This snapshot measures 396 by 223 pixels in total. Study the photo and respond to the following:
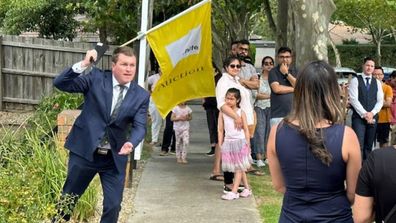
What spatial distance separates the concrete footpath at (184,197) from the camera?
7.18 meters

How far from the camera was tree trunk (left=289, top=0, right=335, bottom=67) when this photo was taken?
353 inches

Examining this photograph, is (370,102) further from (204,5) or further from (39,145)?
(39,145)

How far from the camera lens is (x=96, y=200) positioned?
23.0ft

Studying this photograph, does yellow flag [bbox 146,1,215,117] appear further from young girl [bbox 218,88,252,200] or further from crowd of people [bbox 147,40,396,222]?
crowd of people [bbox 147,40,396,222]

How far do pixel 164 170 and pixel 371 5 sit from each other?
93.5ft

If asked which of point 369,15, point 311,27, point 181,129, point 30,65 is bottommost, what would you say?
point 181,129

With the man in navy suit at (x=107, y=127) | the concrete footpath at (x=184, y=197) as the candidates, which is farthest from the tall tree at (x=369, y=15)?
the man in navy suit at (x=107, y=127)

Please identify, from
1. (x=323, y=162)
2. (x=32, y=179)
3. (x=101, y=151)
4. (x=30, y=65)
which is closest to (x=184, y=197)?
(x=101, y=151)

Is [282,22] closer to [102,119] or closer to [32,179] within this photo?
[102,119]

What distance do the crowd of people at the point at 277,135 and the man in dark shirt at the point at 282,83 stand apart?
13mm

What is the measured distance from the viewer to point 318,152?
12.0 feet

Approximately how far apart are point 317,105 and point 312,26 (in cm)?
549

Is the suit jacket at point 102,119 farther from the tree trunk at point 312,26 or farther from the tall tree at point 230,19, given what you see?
the tall tree at point 230,19

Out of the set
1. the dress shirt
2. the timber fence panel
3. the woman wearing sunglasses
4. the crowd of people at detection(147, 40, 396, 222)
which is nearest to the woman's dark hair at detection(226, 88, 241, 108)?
the woman wearing sunglasses
